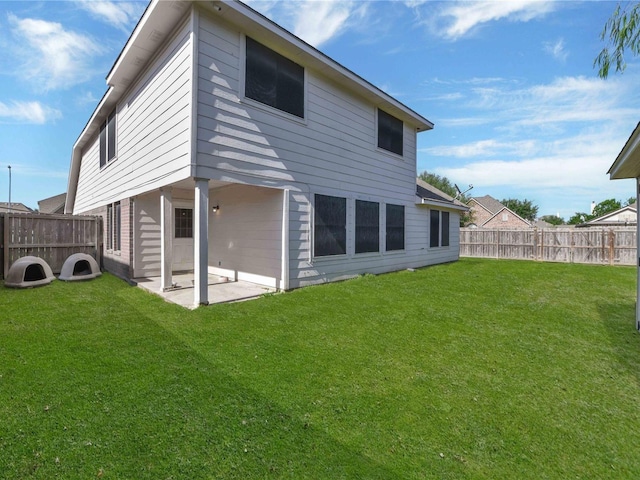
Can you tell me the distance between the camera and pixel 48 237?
8.06 m

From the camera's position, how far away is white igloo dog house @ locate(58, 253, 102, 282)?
7242 millimetres

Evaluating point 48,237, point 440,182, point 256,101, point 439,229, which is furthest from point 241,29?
point 440,182

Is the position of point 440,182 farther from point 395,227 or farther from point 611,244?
point 395,227

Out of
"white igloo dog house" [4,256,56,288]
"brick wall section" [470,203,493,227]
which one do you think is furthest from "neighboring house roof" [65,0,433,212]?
"brick wall section" [470,203,493,227]

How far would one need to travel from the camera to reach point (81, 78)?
35.7 ft

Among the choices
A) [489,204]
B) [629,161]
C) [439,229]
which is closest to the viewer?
[629,161]

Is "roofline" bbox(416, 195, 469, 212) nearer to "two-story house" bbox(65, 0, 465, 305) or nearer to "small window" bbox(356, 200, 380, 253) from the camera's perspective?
"two-story house" bbox(65, 0, 465, 305)

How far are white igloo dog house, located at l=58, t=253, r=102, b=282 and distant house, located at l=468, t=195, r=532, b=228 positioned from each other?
34.3 meters

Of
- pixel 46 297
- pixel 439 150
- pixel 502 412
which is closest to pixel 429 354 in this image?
pixel 502 412

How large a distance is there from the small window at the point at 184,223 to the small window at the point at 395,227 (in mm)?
6008

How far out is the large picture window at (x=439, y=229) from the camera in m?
11.9

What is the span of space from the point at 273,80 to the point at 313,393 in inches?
233

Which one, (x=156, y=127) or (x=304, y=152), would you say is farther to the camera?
(x=304, y=152)

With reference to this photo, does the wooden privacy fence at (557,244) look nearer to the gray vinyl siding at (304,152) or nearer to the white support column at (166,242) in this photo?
the gray vinyl siding at (304,152)
